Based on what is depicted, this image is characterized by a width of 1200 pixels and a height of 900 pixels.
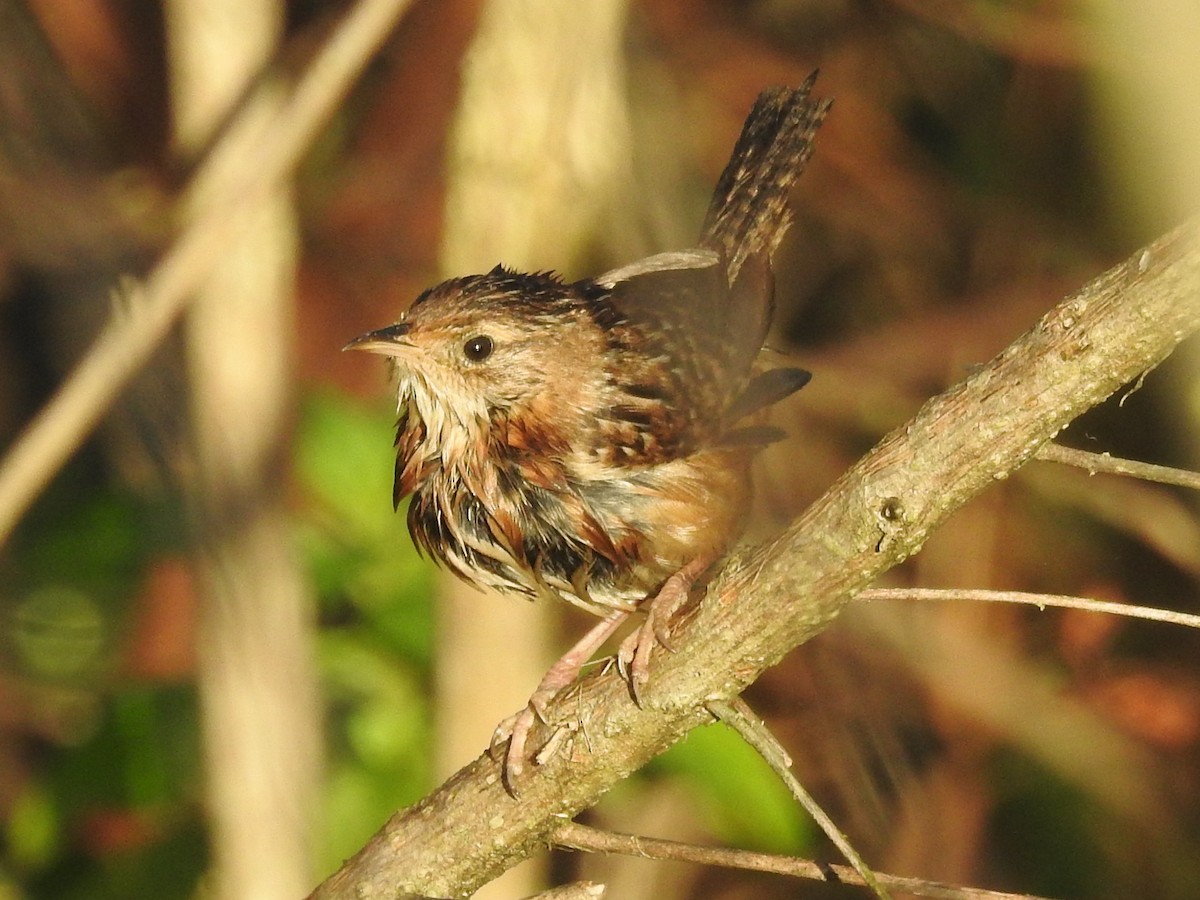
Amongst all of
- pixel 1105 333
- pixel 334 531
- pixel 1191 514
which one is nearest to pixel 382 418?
pixel 334 531

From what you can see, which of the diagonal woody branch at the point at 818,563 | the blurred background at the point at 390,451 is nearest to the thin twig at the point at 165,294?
the blurred background at the point at 390,451

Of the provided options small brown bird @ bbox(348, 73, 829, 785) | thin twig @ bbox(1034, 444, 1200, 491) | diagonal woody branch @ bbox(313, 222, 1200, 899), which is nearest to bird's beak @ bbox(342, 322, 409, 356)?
small brown bird @ bbox(348, 73, 829, 785)

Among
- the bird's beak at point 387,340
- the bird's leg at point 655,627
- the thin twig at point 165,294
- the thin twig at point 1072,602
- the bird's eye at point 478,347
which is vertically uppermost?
the thin twig at point 165,294

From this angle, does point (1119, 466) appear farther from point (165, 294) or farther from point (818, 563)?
point (165, 294)

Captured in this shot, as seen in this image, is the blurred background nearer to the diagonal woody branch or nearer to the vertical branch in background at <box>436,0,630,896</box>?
the vertical branch in background at <box>436,0,630,896</box>

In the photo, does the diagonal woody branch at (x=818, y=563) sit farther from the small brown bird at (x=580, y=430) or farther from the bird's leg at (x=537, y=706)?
the small brown bird at (x=580, y=430)

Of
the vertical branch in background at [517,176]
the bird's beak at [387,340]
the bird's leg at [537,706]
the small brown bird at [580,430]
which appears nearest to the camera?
the bird's leg at [537,706]
